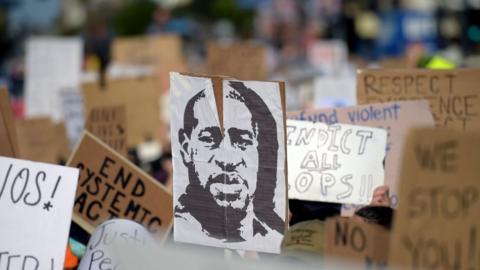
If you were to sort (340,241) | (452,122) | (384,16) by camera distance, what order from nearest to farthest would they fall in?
(340,241) < (452,122) < (384,16)

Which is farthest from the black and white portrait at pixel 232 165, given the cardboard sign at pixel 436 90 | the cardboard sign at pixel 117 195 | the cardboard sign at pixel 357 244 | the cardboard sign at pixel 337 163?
the cardboard sign at pixel 436 90

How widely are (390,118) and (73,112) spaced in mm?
5429

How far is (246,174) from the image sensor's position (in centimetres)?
471

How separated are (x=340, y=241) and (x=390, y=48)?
80.7ft

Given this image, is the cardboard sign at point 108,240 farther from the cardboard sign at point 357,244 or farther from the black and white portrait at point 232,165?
the cardboard sign at point 357,244

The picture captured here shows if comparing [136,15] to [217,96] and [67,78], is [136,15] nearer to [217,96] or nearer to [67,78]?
[67,78]

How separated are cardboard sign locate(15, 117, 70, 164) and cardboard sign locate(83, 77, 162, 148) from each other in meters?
1.55

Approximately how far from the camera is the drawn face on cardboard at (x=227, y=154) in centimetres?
469

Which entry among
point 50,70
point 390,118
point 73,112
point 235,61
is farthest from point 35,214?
point 50,70

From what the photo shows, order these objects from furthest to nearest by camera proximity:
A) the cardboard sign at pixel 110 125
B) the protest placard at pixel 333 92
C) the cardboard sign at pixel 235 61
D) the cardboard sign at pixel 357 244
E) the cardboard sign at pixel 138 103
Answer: the cardboard sign at pixel 235 61 → the cardboard sign at pixel 138 103 → the protest placard at pixel 333 92 → the cardboard sign at pixel 110 125 → the cardboard sign at pixel 357 244

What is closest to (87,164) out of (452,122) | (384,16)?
(452,122)

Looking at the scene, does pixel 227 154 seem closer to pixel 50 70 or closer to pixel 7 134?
pixel 7 134

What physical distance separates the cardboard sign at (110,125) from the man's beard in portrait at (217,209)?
2534mm

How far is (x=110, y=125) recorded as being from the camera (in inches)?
294
